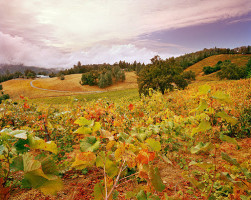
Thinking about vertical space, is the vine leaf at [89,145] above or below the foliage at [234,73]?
below

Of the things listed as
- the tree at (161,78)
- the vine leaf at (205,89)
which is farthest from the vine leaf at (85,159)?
the tree at (161,78)

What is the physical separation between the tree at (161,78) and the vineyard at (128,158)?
1580 centimetres

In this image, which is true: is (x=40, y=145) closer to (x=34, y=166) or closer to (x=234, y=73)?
(x=34, y=166)

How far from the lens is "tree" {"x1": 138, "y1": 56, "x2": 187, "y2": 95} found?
2177cm

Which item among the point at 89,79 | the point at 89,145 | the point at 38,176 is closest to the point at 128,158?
the point at 89,145

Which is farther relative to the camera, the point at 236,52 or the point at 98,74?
the point at 236,52

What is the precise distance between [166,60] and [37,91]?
60.5 metres

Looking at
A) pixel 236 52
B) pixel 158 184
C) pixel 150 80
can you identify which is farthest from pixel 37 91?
pixel 236 52

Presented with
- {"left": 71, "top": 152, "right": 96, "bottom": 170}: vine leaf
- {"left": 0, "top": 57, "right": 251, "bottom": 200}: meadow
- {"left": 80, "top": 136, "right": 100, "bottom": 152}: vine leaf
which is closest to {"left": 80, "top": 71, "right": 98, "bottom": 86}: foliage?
{"left": 0, "top": 57, "right": 251, "bottom": 200}: meadow

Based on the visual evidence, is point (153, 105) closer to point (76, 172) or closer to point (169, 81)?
point (76, 172)

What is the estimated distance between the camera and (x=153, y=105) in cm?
619

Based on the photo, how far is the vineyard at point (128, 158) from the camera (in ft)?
2.49

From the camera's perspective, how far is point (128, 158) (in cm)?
87

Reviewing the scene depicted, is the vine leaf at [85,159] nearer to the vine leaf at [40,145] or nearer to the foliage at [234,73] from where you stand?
the vine leaf at [40,145]
